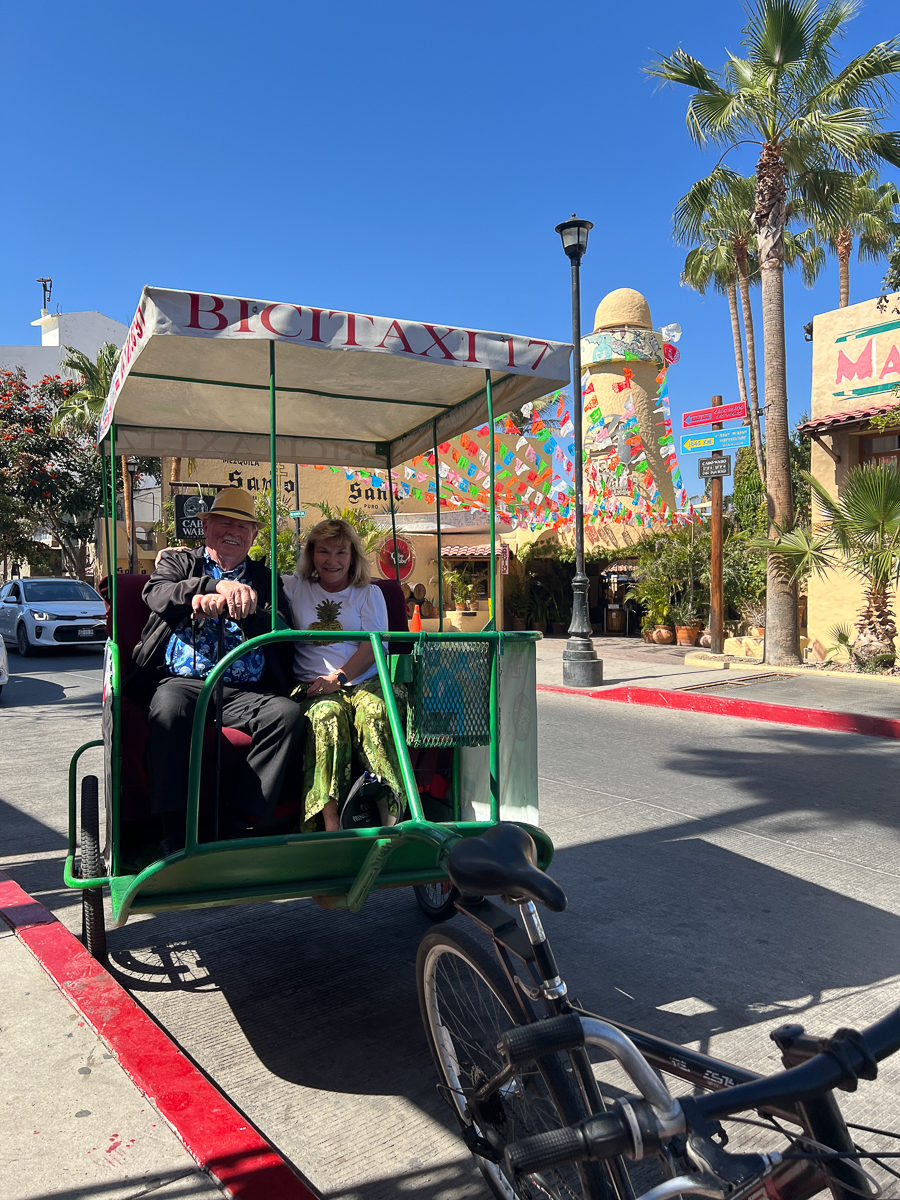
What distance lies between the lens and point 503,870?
2.06 metres

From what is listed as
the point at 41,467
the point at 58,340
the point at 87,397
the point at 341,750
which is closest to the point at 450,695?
the point at 341,750

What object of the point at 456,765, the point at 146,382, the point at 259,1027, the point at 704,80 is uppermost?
the point at 704,80

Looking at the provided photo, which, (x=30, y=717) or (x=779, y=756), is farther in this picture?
(x=30, y=717)

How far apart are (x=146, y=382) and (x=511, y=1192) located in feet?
12.0

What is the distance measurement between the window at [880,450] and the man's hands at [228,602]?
44.3 ft

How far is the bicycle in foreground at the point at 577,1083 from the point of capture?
1.33 meters

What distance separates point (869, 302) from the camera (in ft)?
49.1

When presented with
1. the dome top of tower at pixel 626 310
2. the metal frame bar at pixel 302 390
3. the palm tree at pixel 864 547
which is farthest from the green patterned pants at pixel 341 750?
the dome top of tower at pixel 626 310

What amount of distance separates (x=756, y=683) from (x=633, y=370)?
56.8 feet

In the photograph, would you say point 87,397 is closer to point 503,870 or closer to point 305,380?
point 305,380

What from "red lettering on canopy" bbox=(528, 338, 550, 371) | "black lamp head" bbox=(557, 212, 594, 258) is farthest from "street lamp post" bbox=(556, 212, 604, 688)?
"red lettering on canopy" bbox=(528, 338, 550, 371)

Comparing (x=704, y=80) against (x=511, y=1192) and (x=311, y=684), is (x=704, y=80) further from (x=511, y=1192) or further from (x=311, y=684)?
(x=511, y=1192)

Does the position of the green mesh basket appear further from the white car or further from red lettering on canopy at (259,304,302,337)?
the white car

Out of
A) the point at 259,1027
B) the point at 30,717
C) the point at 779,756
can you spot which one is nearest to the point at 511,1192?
the point at 259,1027
